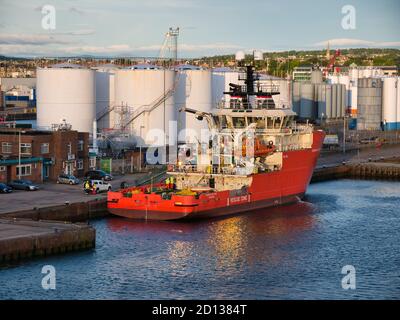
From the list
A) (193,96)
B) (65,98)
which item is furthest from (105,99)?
(193,96)

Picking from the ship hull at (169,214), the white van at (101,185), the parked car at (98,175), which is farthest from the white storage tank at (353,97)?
the ship hull at (169,214)

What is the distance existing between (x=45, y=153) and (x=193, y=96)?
16.1 m

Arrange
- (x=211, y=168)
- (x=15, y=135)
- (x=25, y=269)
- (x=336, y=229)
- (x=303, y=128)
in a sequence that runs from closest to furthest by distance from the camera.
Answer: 1. (x=25, y=269)
2. (x=336, y=229)
3. (x=211, y=168)
4. (x=15, y=135)
5. (x=303, y=128)

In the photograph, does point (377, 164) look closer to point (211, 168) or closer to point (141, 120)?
point (141, 120)

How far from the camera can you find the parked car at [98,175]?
44812mm

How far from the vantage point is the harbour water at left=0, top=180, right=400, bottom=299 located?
1070 inches

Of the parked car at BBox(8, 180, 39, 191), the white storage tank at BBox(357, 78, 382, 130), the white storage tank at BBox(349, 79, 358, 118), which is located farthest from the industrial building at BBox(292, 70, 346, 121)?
the parked car at BBox(8, 180, 39, 191)

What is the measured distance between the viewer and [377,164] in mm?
58969

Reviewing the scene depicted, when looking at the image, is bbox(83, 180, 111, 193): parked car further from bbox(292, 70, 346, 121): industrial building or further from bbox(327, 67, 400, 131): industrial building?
bbox(327, 67, 400, 131): industrial building

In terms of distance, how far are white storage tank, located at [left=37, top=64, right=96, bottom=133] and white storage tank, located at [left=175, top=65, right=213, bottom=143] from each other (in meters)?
5.76

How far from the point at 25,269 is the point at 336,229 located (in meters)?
13.2

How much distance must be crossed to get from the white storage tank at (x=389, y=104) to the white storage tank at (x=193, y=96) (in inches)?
1067
